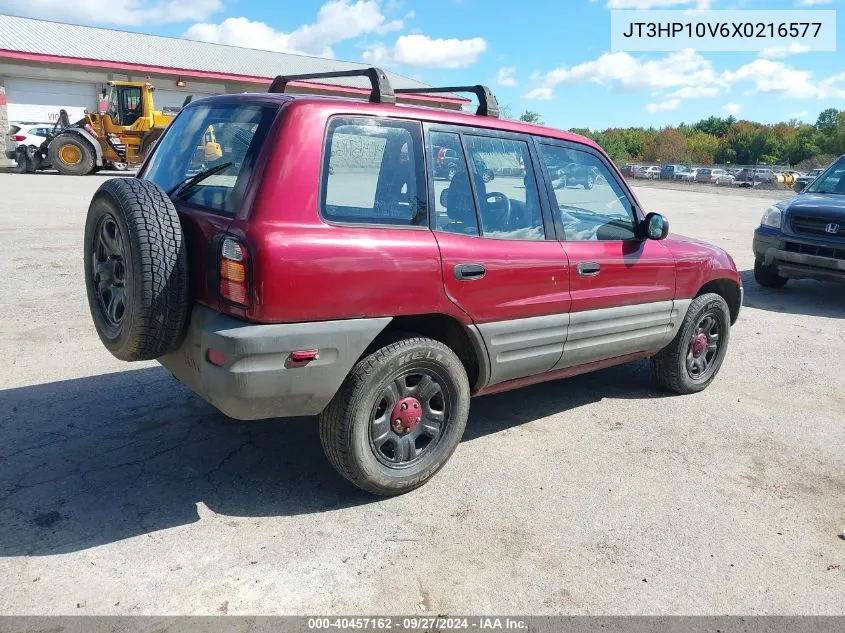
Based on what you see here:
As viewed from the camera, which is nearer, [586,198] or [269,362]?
[269,362]

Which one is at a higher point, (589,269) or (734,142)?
(734,142)

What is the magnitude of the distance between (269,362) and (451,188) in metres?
1.30

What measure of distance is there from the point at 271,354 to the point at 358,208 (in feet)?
2.58

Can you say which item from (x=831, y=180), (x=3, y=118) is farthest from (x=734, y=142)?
(x=831, y=180)

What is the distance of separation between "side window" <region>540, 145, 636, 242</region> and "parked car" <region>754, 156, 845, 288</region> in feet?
16.1

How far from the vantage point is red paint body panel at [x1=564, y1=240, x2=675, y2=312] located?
398 cm

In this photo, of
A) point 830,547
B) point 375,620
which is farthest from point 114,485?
point 830,547

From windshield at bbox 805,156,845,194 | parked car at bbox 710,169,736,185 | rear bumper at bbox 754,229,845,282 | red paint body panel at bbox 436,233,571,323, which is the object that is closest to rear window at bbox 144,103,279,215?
red paint body panel at bbox 436,233,571,323

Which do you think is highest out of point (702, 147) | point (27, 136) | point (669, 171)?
point (702, 147)

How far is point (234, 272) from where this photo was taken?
286 cm

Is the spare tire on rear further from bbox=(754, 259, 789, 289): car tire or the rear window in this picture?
bbox=(754, 259, 789, 289): car tire

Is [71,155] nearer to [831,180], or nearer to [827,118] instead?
[831,180]

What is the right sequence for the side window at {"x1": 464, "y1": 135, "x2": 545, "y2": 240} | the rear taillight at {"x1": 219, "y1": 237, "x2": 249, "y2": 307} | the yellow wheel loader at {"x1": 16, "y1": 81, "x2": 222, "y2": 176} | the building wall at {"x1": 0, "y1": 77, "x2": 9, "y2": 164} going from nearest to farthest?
the rear taillight at {"x1": 219, "y1": 237, "x2": 249, "y2": 307} → the side window at {"x1": 464, "y1": 135, "x2": 545, "y2": 240} → the yellow wheel loader at {"x1": 16, "y1": 81, "x2": 222, "y2": 176} → the building wall at {"x1": 0, "y1": 77, "x2": 9, "y2": 164}

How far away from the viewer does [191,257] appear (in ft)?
10.1
